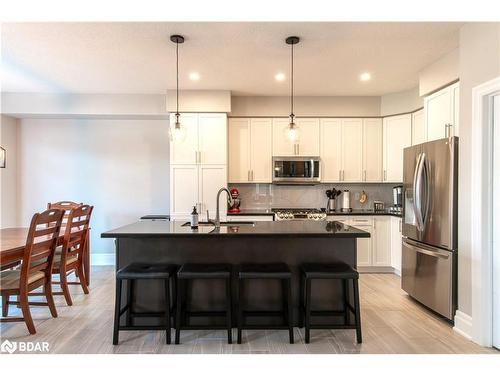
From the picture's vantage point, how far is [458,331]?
8.36ft

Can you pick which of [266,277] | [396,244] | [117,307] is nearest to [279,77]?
[266,277]

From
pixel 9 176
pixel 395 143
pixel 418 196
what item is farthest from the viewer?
pixel 9 176

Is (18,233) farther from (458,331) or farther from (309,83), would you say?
(458,331)

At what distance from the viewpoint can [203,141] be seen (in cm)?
439

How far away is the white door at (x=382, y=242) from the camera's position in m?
4.39

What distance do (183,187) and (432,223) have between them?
3.17 metres

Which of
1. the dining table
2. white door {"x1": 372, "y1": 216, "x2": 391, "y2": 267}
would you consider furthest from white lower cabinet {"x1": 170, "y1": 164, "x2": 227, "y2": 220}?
white door {"x1": 372, "y1": 216, "x2": 391, "y2": 267}

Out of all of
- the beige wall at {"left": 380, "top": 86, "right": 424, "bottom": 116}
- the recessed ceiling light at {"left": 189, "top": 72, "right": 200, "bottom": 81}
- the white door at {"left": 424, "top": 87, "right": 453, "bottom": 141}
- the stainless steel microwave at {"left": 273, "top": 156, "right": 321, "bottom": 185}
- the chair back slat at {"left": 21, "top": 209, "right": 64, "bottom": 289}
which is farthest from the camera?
the stainless steel microwave at {"left": 273, "top": 156, "right": 321, "bottom": 185}

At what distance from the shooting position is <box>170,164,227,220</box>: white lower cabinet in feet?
14.3

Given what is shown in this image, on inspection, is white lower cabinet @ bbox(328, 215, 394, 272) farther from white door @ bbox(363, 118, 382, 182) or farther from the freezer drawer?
the freezer drawer

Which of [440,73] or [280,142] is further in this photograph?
[280,142]

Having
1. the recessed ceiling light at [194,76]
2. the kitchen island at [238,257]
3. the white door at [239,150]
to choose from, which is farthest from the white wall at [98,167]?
the kitchen island at [238,257]

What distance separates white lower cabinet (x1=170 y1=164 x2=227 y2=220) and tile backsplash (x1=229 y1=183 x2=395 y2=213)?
60cm

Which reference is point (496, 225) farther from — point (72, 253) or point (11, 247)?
point (72, 253)
